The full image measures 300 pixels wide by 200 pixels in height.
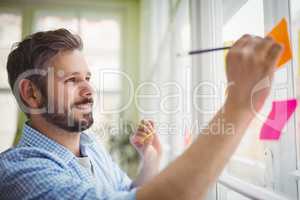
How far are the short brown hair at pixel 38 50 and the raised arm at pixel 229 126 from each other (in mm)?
496

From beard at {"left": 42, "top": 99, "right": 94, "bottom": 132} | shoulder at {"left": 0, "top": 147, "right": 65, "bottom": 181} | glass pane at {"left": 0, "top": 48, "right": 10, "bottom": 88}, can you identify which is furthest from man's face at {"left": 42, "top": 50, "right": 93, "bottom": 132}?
glass pane at {"left": 0, "top": 48, "right": 10, "bottom": 88}

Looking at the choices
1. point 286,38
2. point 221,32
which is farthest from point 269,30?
point 221,32

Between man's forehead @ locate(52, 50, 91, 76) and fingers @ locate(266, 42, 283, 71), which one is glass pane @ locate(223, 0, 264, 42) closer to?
fingers @ locate(266, 42, 283, 71)

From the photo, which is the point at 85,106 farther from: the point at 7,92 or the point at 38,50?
the point at 7,92

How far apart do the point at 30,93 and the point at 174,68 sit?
1.02 metres

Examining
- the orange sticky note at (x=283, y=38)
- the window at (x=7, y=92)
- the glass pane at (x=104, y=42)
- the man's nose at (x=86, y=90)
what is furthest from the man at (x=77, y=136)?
the glass pane at (x=104, y=42)

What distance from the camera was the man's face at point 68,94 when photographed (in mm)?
713

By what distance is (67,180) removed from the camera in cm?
56

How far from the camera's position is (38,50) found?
0.73m

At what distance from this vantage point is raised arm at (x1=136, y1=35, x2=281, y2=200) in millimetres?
396

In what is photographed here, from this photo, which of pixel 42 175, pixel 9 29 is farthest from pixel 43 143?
pixel 9 29

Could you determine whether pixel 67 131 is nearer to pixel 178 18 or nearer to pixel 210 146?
pixel 210 146

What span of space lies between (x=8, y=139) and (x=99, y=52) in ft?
4.45

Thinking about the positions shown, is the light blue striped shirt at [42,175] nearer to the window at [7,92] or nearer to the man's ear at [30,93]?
the man's ear at [30,93]
